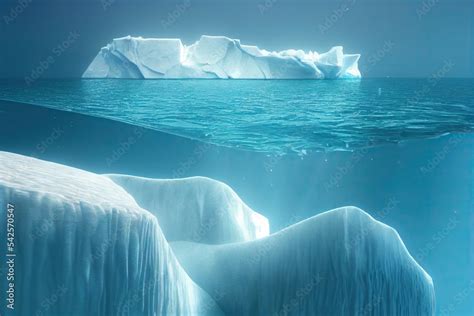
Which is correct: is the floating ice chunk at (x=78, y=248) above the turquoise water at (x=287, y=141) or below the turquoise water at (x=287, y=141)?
below

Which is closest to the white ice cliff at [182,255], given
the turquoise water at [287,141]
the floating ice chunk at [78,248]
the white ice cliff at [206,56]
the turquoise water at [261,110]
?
the floating ice chunk at [78,248]

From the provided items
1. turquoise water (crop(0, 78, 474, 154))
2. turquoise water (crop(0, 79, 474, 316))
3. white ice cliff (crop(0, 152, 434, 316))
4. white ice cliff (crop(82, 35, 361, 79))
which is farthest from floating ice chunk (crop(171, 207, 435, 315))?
white ice cliff (crop(82, 35, 361, 79))

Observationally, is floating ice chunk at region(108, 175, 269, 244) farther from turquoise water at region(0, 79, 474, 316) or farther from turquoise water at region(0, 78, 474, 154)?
turquoise water at region(0, 78, 474, 154)

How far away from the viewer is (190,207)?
1908mm

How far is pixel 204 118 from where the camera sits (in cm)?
211

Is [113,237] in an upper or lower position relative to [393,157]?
lower

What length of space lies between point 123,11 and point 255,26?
63 centimetres

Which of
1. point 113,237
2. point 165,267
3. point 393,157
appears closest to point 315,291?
point 165,267

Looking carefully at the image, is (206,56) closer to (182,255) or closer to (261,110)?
(261,110)

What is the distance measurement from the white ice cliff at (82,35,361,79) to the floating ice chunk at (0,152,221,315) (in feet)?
2.80

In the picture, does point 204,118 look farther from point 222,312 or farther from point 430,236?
point 430,236

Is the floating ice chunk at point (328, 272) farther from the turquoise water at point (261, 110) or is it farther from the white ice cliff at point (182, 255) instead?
the turquoise water at point (261, 110)

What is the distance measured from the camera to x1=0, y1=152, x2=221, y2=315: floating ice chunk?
41.3 inches

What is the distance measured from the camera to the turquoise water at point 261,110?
6.50ft
